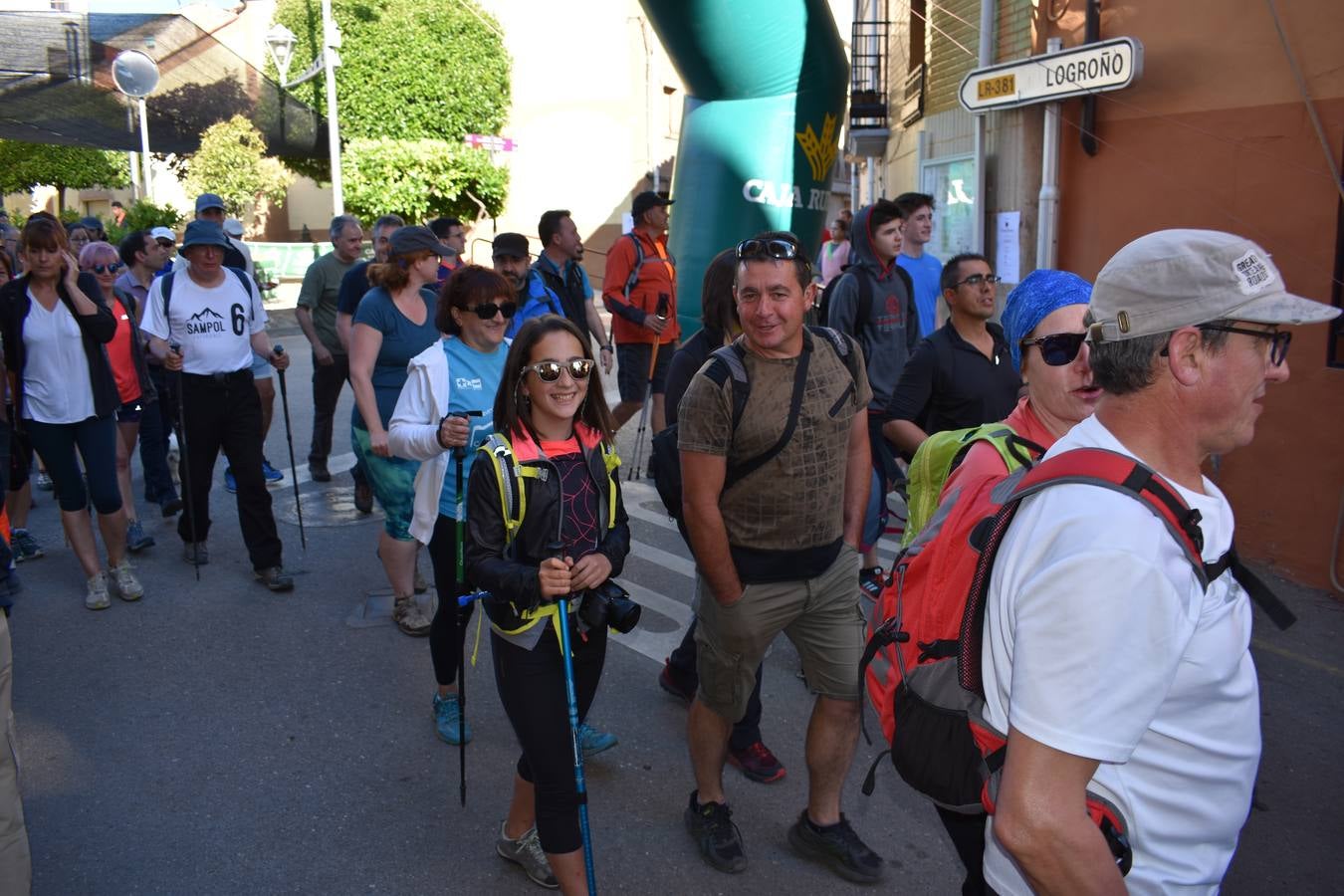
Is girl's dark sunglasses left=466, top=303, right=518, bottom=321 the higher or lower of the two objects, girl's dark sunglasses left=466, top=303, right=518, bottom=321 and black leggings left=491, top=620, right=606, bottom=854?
the higher

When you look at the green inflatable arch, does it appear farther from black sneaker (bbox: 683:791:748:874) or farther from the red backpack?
the red backpack

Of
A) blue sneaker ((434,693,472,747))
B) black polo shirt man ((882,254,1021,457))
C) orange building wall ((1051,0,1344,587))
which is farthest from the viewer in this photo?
orange building wall ((1051,0,1344,587))

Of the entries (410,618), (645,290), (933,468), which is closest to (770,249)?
(933,468)

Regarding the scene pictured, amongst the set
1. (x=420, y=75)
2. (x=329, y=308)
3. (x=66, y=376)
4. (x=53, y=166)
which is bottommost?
(x=66, y=376)

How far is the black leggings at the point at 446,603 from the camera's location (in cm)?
412

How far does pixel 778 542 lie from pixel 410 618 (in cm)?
276

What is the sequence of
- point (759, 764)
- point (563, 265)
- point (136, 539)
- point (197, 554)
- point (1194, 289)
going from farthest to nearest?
1. point (563, 265)
2. point (136, 539)
3. point (197, 554)
4. point (759, 764)
5. point (1194, 289)

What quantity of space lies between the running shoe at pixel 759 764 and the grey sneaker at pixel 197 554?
3.91 meters

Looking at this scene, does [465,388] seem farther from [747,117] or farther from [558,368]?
[747,117]

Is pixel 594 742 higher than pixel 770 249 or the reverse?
the reverse

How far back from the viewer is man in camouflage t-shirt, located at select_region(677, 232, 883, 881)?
10.7 ft

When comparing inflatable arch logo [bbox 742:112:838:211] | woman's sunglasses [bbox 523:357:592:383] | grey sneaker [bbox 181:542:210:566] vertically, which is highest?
inflatable arch logo [bbox 742:112:838:211]

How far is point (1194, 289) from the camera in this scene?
1543mm

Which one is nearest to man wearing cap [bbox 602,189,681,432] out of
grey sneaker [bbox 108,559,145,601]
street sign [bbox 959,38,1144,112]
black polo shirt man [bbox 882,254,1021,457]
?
street sign [bbox 959,38,1144,112]
